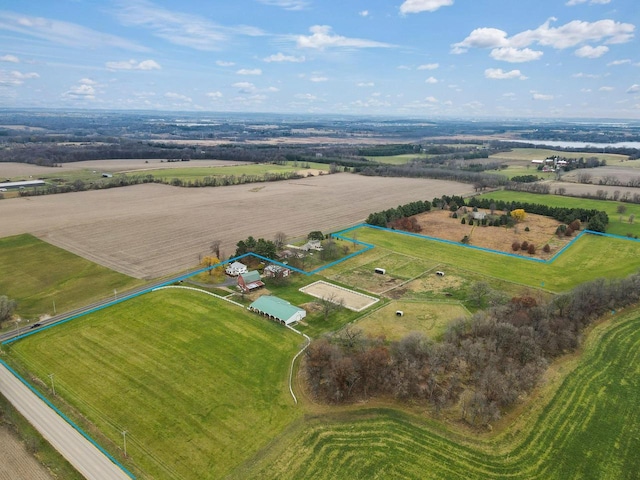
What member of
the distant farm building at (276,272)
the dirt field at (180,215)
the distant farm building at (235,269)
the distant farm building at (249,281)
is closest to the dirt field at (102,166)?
the dirt field at (180,215)

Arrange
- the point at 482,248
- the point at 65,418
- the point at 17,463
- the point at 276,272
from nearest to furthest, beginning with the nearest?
1. the point at 17,463
2. the point at 65,418
3. the point at 276,272
4. the point at 482,248

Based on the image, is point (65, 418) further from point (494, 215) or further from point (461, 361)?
point (494, 215)

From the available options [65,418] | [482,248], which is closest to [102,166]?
[482,248]

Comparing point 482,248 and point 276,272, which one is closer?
point 276,272

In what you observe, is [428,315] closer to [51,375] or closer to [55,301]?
[51,375]

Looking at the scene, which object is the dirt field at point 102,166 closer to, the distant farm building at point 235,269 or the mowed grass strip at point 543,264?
the distant farm building at point 235,269

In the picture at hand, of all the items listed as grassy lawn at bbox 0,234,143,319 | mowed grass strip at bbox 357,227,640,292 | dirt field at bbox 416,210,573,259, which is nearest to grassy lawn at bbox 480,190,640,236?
mowed grass strip at bbox 357,227,640,292

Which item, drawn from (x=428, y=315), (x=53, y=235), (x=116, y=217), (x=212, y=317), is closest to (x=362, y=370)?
(x=428, y=315)
